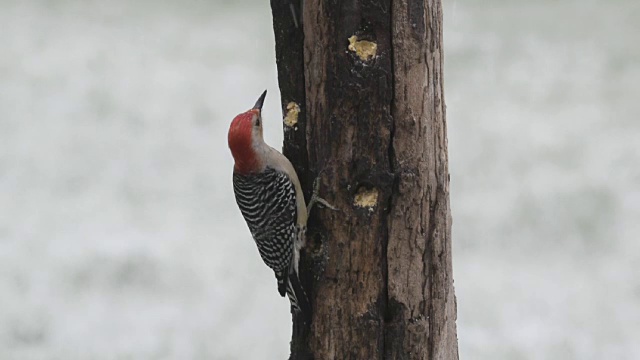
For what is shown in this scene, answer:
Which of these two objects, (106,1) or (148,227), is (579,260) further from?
(106,1)

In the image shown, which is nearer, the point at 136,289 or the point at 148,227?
the point at 136,289

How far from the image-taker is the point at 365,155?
3088 millimetres

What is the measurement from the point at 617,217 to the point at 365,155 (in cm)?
417

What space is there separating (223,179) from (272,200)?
382 cm

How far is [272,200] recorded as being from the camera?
341 cm

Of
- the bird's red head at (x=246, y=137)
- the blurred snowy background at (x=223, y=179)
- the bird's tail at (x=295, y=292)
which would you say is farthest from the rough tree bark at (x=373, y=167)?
the blurred snowy background at (x=223, y=179)

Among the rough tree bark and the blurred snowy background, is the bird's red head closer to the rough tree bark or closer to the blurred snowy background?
the rough tree bark

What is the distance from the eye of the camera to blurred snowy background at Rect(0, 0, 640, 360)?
19.3 feet

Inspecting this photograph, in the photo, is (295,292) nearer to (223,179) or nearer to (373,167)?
(373,167)

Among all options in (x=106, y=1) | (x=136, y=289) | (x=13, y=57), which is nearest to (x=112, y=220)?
(x=136, y=289)

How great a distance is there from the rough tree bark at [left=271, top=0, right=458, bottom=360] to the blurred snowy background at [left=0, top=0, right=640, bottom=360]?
2.69 m

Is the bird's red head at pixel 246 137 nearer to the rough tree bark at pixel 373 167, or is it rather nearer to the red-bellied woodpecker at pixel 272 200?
the red-bellied woodpecker at pixel 272 200

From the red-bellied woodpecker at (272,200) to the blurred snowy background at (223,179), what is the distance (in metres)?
2.44

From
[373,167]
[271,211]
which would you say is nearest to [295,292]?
[271,211]
